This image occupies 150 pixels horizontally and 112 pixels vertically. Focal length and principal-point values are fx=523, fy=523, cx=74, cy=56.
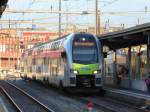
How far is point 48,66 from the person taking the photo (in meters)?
35.9

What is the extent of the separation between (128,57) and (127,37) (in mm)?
4249

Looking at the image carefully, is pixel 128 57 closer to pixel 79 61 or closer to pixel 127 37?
pixel 127 37

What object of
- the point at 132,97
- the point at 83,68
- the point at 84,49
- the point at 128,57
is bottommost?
the point at 132,97

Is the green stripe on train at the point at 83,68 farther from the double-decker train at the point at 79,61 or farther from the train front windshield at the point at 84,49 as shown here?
the train front windshield at the point at 84,49

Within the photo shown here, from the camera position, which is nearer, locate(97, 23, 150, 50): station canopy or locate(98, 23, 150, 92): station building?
locate(97, 23, 150, 50): station canopy

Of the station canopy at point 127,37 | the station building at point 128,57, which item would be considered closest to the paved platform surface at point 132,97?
the station building at point 128,57

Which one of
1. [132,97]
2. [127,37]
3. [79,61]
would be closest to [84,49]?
[79,61]

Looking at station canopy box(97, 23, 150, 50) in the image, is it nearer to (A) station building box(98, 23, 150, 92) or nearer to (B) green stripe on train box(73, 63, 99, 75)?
(A) station building box(98, 23, 150, 92)

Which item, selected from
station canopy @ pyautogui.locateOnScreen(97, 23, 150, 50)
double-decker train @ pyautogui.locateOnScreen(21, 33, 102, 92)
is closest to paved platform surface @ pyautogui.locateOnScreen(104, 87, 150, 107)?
double-decker train @ pyautogui.locateOnScreen(21, 33, 102, 92)

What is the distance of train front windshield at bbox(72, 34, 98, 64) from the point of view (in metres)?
29.0

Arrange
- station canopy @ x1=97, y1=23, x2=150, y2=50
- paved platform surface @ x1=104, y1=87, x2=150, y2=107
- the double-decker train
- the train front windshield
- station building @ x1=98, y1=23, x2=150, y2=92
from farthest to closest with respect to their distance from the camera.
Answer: station building @ x1=98, y1=23, x2=150, y2=92
the train front windshield
the double-decker train
station canopy @ x1=97, y1=23, x2=150, y2=50
paved platform surface @ x1=104, y1=87, x2=150, y2=107

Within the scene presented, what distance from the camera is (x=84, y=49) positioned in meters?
29.5

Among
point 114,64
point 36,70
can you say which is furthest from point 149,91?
point 36,70

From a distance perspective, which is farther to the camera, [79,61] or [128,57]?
[128,57]
